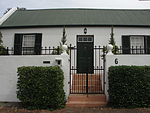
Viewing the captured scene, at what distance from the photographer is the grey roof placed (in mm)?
14758

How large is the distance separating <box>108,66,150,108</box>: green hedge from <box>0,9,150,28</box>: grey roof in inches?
255

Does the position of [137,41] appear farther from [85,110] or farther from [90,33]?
[85,110]

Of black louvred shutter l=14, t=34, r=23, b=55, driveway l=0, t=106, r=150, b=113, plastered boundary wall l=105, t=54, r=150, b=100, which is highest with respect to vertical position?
black louvred shutter l=14, t=34, r=23, b=55

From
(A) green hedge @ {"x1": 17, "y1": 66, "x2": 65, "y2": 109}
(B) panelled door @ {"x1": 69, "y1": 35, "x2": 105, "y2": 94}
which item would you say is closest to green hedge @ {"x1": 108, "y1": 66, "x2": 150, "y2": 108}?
(A) green hedge @ {"x1": 17, "y1": 66, "x2": 65, "y2": 109}

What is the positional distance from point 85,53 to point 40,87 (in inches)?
246

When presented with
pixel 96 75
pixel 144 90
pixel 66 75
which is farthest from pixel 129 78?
pixel 96 75

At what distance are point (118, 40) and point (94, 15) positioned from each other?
3.65 metres

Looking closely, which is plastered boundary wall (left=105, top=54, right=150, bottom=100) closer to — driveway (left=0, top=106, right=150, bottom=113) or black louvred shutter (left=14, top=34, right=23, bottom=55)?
driveway (left=0, top=106, right=150, bottom=113)

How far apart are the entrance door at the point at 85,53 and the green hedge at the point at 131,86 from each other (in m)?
4.85

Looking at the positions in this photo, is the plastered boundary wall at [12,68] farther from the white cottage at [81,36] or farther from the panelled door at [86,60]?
the white cottage at [81,36]

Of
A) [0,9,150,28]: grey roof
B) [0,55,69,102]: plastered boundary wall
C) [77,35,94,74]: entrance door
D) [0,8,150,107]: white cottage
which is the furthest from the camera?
[0,9,150,28]: grey roof

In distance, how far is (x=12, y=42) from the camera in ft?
48.3

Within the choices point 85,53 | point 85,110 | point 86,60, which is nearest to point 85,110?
point 85,110

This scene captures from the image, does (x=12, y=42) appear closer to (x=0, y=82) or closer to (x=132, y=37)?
(x=0, y=82)
